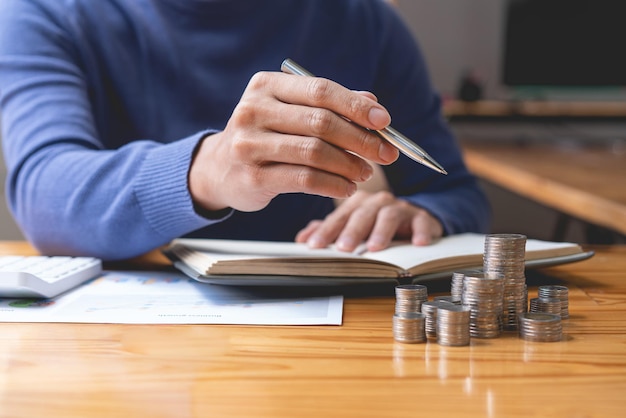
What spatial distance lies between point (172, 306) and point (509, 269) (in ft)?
0.99

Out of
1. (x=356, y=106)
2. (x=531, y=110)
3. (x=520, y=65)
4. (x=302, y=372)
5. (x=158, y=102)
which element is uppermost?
(x=520, y=65)

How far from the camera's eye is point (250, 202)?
0.79m

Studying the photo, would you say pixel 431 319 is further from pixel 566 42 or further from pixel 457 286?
pixel 566 42

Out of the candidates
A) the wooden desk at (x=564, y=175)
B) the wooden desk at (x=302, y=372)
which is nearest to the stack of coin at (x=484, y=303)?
the wooden desk at (x=302, y=372)

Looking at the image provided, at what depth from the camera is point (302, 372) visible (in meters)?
0.55

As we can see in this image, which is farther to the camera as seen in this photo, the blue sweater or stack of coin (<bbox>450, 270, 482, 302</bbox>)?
the blue sweater

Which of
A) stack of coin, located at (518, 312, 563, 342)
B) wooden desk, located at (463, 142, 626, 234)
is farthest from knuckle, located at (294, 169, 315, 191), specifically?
wooden desk, located at (463, 142, 626, 234)

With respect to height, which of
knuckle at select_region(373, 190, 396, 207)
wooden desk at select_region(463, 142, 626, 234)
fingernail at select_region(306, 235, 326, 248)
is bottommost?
fingernail at select_region(306, 235, 326, 248)

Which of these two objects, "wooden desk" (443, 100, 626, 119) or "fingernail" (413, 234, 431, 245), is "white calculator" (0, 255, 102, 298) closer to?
"fingernail" (413, 234, 431, 245)

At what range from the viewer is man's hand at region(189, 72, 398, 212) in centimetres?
69

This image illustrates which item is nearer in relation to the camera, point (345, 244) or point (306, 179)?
point (306, 179)

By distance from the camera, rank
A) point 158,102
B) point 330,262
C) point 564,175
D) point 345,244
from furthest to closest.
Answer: point 564,175, point 158,102, point 345,244, point 330,262

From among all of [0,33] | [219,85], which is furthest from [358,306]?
[0,33]

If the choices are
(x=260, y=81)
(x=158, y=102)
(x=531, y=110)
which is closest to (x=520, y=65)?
(x=531, y=110)
